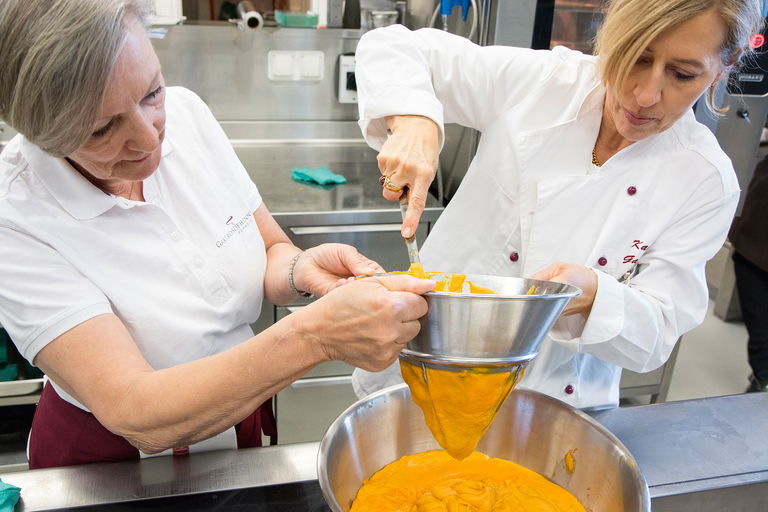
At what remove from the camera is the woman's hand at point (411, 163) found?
3.79ft

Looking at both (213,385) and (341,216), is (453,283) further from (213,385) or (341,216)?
(341,216)

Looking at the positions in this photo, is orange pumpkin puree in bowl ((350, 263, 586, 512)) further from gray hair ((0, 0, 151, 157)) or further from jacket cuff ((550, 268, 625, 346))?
gray hair ((0, 0, 151, 157))

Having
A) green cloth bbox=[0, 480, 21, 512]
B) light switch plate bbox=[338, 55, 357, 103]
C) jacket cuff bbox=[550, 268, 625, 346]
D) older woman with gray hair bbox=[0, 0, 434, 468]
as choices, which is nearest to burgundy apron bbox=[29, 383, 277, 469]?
older woman with gray hair bbox=[0, 0, 434, 468]

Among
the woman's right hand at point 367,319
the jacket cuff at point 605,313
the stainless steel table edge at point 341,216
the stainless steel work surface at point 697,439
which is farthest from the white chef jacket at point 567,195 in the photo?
the stainless steel table edge at point 341,216

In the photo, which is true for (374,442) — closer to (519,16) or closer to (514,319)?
(514,319)

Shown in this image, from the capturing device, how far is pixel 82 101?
952 mm

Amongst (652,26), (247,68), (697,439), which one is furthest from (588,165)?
(247,68)

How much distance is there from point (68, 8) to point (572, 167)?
1054mm

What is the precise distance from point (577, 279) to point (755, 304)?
2.13 metres

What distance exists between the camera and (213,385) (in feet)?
3.36

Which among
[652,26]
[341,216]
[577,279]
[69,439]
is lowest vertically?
[69,439]

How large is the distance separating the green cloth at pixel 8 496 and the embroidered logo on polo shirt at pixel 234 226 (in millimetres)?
547

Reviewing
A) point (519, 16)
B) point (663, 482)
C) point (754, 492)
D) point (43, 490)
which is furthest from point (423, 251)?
point (519, 16)

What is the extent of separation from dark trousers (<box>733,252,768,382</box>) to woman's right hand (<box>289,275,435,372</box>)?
2.49 m
